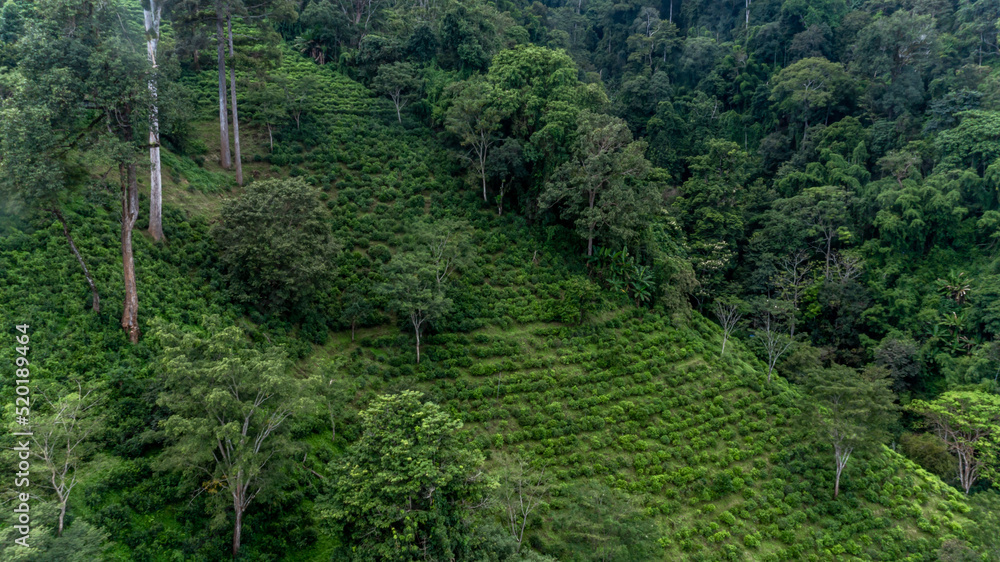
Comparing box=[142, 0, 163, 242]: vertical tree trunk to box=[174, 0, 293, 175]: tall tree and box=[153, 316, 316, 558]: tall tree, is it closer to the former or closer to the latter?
box=[153, 316, 316, 558]: tall tree

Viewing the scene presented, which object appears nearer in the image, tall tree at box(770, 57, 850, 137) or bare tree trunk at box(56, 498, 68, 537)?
bare tree trunk at box(56, 498, 68, 537)

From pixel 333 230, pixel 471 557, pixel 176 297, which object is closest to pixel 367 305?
pixel 333 230

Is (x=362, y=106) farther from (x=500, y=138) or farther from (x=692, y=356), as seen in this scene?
(x=692, y=356)

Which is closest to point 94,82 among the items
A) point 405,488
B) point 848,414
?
point 405,488

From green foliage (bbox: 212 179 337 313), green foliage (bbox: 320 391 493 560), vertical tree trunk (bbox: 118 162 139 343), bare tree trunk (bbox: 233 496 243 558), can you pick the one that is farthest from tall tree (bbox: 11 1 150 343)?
green foliage (bbox: 320 391 493 560)

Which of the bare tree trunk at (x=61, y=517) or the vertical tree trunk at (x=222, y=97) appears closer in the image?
the bare tree trunk at (x=61, y=517)

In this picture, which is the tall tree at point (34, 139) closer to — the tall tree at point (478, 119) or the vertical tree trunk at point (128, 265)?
the vertical tree trunk at point (128, 265)

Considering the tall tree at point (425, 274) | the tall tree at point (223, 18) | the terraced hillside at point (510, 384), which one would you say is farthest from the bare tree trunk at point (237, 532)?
the tall tree at point (223, 18)
